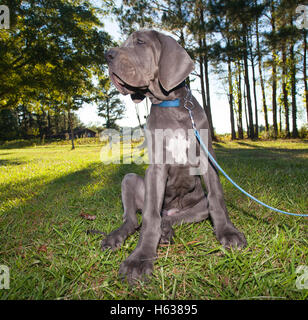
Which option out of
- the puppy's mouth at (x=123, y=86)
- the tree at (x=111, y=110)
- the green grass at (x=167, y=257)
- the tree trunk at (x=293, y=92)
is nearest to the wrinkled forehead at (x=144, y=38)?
the puppy's mouth at (x=123, y=86)

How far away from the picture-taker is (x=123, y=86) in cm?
227

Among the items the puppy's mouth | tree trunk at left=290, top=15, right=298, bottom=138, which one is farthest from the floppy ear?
tree trunk at left=290, top=15, right=298, bottom=138

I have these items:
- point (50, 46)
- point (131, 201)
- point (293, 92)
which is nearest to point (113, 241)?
point (131, 201)

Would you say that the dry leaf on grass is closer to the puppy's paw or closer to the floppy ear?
the puppy's paw

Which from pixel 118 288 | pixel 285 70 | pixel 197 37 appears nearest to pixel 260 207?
pixel 118 288

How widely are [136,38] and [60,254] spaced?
6.47 feet

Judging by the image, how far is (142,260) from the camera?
172 centimetres

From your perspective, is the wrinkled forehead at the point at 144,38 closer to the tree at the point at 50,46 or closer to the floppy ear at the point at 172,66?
the floppy ear at the point at 172,66

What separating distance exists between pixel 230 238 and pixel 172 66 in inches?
58.8

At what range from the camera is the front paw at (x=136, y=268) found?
1616 millimetres

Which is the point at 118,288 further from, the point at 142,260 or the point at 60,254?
the point at 60,254

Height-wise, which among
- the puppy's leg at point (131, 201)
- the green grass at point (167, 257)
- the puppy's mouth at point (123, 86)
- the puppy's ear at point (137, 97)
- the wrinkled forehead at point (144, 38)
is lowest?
the green grass at point (167, 257)
